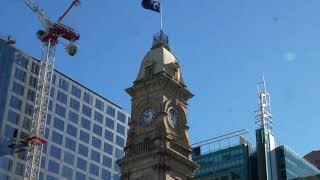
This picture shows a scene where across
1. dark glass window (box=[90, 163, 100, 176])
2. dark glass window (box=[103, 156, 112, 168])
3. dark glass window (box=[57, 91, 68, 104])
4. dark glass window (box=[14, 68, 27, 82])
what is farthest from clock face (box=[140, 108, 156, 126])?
dark glass window (box=[103, 156, 112, 168])

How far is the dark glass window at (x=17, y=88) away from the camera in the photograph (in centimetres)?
13909

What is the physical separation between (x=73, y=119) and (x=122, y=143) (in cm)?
1614

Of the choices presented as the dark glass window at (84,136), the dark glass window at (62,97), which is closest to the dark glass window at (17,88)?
the dark glass window at (62,97)

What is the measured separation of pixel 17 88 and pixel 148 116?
61.1 metres

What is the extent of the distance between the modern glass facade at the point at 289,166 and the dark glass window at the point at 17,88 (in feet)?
220

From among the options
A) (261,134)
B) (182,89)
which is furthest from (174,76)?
(261,134)

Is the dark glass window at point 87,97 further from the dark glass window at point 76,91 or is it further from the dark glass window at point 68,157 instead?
the dark glass window at point 68,157

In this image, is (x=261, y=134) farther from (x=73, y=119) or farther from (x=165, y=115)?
(x=165, y=115)

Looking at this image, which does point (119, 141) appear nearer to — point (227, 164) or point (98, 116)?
point (98, 116)

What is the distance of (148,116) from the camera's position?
281 ft

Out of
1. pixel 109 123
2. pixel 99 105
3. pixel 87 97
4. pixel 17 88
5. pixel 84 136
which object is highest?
pixel 87 97

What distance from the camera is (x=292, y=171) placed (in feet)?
560

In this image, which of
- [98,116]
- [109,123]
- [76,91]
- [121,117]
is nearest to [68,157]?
[98,116]

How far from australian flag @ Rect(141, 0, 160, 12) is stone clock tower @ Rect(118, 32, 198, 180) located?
23.9 feet
